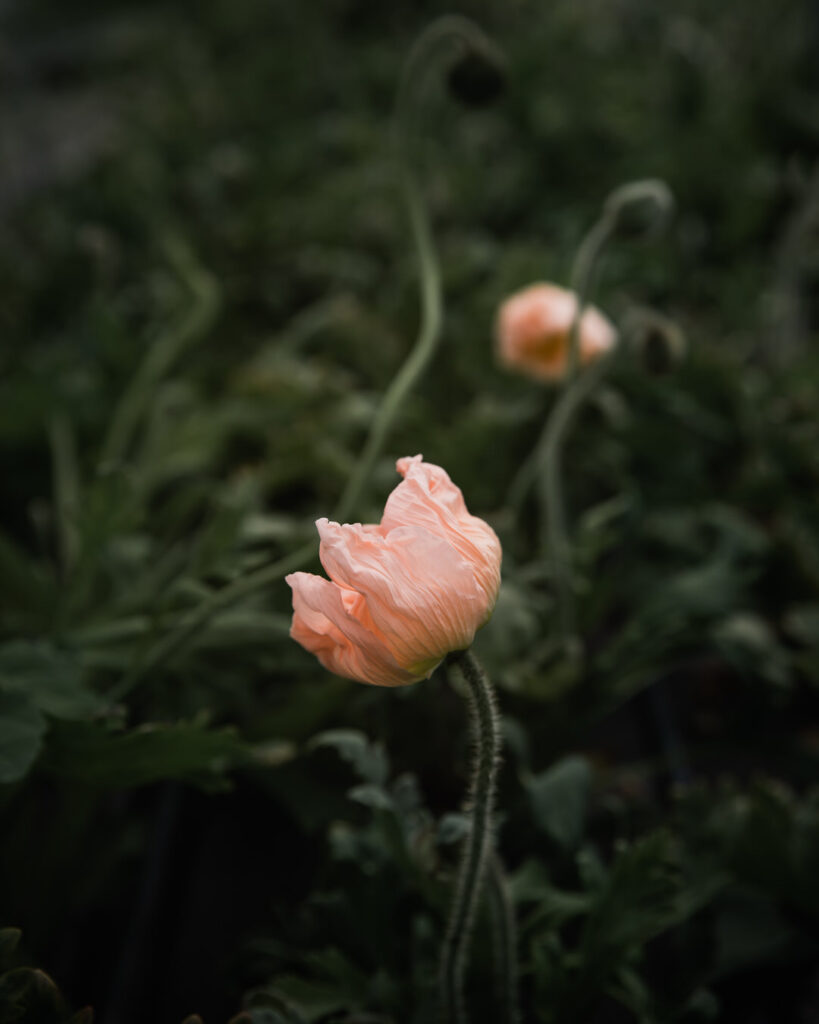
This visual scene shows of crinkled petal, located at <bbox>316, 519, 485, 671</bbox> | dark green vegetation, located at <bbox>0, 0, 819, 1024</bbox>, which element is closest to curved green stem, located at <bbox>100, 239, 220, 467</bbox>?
dark green vegetation, located at <bbox>0, 0, 819, 1024</bbox>

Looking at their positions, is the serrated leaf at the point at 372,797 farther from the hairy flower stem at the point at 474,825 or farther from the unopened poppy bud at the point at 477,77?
the unopened poppy bud at the point at 477,77

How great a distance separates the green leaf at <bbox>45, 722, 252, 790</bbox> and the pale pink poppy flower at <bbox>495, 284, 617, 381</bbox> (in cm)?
50

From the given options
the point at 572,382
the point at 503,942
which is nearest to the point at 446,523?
the point at 503,942

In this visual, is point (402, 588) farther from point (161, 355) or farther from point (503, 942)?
point (161, 355)

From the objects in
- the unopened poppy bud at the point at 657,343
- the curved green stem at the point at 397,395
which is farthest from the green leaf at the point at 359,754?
the unopened poppy bud at the point at 657,343

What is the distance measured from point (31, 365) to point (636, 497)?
805 millimetres

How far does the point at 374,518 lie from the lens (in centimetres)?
85

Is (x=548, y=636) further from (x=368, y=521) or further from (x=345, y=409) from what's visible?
(x=345, y=409)

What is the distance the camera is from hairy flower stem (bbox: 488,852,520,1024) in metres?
0.54

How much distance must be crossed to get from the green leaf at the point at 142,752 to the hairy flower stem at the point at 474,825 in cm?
19

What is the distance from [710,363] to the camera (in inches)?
41.8

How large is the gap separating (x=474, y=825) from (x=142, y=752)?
26cm

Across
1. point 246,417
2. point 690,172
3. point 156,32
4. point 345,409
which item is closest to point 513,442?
point 345,409

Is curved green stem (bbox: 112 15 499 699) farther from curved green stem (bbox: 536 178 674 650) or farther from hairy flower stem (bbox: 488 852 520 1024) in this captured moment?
hairy flower stem (bbox: 488 852 520 1024)
